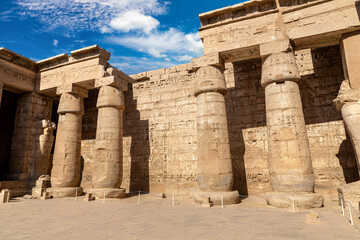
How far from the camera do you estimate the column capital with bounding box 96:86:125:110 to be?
32.1ft

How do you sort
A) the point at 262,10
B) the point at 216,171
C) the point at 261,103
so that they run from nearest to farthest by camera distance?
1. the point at 216,171
2. the point at 262,10
3. the point at 261,103

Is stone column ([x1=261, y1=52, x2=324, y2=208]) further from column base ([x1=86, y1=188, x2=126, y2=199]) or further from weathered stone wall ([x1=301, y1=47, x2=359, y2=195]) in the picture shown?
column base ([x1=86, y1=188, x2=126, y2=199])

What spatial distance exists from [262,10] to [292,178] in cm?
586

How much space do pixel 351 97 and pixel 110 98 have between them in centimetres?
858

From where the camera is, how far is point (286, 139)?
6.76m

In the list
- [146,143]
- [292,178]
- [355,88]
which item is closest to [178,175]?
[146,143]

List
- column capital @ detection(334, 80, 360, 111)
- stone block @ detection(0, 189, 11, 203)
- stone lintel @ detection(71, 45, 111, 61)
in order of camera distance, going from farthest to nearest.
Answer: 1. stone lintel @ detection(71, 45, 111, 61)
2. stone block @ detection(0, 189, 11, 203)
3. column capital @ detection(334, 80, 360, 111)

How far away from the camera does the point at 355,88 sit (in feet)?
21.6

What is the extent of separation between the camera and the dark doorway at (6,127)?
12.3 meters

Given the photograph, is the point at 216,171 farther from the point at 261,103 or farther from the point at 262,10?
the point at 262,10

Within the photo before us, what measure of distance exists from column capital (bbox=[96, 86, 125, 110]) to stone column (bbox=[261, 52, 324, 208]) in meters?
6.01

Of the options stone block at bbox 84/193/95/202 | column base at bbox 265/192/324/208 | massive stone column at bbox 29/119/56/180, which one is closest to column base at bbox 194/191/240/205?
column base at bbox 265/192/324/208

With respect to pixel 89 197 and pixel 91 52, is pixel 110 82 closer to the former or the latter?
pixel 91 52

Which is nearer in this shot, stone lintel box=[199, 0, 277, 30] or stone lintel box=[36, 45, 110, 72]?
stone lintel box=[199, 0, 277, 30]
